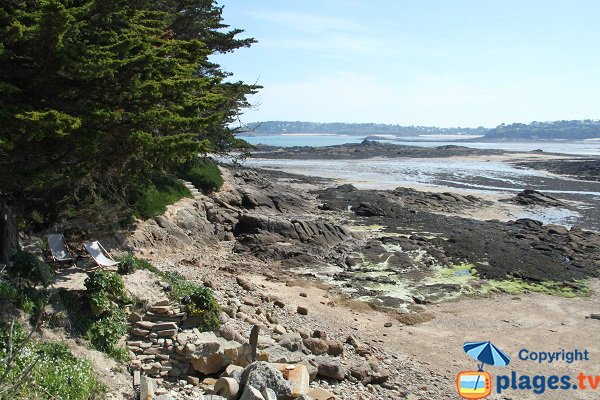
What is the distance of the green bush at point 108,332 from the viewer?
31.8 feet

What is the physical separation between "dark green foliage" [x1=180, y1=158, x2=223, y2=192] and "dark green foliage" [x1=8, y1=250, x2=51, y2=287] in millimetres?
16570

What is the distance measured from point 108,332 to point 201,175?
726 inches

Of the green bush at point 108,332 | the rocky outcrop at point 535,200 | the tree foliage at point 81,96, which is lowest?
the rocky outcrop at point 535,200

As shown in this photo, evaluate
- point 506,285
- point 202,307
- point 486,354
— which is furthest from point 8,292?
point 506,285

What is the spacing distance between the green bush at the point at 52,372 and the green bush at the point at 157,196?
1065 centimetres

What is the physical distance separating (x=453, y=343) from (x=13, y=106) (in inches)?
467

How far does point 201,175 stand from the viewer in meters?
27.9

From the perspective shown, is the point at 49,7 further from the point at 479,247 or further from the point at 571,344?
the point at 479,247

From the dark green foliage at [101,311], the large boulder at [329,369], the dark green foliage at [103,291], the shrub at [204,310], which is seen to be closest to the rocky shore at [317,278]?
the large boulder at [329,369]

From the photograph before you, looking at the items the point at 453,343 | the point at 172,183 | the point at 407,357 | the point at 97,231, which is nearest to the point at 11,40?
the point at 97,231

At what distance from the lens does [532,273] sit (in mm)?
22219

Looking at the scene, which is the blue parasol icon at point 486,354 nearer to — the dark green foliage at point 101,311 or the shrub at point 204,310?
the shrub at point 204,310

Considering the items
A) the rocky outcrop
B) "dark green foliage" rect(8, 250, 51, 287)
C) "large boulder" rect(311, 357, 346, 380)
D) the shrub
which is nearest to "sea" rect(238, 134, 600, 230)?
the rocky outcrop

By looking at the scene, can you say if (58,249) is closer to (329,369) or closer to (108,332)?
(108,332)
